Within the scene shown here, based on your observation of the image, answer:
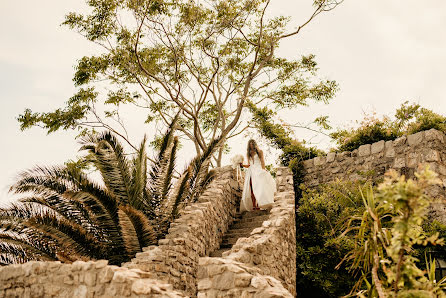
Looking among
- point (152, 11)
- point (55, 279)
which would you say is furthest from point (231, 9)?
point (55, 279)

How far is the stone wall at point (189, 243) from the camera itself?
288 inches

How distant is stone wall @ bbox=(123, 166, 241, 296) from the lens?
7309mm

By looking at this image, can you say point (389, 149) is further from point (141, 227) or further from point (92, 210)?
point (92, 210)

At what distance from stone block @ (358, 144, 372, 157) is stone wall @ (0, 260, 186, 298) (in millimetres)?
7584

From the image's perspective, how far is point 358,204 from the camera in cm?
1041

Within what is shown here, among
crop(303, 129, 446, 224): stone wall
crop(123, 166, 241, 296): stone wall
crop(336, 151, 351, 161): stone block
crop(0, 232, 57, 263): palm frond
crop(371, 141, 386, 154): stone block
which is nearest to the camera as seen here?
crop(123, 166, 241, 296): stone wall

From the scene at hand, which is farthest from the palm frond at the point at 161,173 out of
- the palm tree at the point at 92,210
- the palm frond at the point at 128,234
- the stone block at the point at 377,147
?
the stone block at the point at 377,147

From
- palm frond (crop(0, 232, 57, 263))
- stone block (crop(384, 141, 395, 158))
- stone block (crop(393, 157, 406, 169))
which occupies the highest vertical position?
stone block (crop(384, 141, 395, 158))

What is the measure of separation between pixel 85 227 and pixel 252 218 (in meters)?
3.72

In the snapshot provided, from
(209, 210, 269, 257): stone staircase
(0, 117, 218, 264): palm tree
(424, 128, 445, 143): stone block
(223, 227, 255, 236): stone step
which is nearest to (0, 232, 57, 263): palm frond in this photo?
(0, 117, 218, 264): palm tree

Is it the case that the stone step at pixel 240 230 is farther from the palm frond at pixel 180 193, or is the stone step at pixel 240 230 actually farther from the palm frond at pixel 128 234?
the palm frond at pixel 128 234

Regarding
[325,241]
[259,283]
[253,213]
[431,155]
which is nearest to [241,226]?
[253,213]

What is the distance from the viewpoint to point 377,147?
1140 centimetres

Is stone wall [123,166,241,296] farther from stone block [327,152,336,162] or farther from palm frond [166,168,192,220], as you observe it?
stone block [327,152,336,162]
